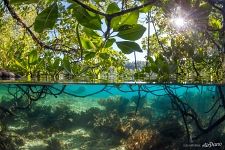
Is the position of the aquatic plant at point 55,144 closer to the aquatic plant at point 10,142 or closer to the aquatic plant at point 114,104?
the aquatic plant at point 10,142

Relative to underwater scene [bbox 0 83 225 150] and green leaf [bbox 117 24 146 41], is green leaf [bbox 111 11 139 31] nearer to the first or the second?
green leaf [bbox 117 24 146 41]

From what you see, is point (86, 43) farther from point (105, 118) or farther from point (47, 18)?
point (105, 118)

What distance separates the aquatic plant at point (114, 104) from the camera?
59.1 inches

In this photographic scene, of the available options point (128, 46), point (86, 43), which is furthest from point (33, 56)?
point (128, 46)

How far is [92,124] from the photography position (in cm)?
146

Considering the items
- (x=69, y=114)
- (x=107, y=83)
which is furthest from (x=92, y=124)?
(x=107, y=83)

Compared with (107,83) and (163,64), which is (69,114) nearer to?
(107,83)

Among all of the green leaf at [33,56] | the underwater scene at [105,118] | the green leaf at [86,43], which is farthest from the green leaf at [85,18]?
the underwater scene at [105,118]

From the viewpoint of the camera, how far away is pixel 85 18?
0.55 m

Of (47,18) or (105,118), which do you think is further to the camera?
(105,118)

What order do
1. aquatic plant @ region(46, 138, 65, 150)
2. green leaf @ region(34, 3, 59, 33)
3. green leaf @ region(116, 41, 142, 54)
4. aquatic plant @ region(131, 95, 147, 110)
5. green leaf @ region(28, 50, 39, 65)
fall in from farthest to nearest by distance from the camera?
aquatic plant @ region(131, 95, 147, 110) → aquatic plant @ region(46, 138, 65, 150) → green leaf @ region(28, 50, 39, 65) → green leaf @ region(116, 41, 142, 54) → green leaf @ region(34, 3, 59, 33)

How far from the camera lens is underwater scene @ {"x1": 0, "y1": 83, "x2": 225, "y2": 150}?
4.74ft

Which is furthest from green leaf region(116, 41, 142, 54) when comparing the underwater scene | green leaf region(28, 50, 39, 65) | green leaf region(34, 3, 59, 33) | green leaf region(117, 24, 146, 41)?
the underwater scene

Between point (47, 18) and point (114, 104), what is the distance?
3.39ft
